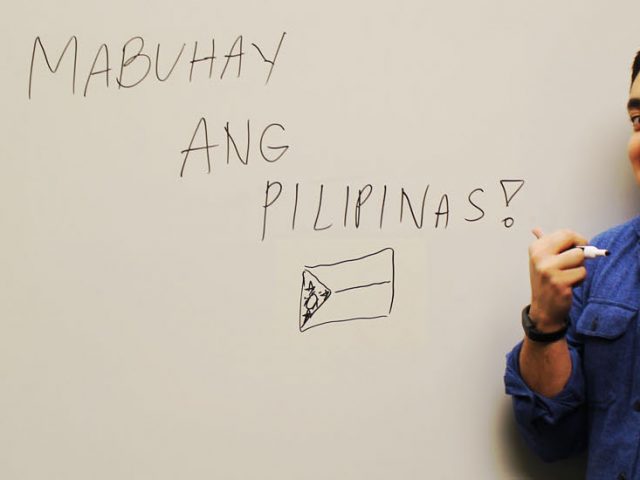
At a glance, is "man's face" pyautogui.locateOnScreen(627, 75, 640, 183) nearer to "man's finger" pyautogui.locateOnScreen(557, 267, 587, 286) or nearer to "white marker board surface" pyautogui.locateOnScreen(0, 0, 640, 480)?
"white marker board surface" pyautogui.locateOnScreen(0, 0, 640, 480)

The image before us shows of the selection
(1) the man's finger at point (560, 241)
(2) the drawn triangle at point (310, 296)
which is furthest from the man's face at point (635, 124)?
(2) the drawn triangle at point (310, 296)

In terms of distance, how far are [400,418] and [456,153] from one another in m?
0.34

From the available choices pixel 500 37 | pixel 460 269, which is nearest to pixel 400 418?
pixel 460 269

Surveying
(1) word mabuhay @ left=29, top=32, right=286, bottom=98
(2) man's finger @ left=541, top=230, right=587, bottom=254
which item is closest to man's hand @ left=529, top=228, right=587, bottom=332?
(2) man's finger @ left=541, top=230, right=587, bottom=254

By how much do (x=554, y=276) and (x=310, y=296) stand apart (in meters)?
0.28

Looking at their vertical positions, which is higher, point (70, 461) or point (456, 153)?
point (456, 153)

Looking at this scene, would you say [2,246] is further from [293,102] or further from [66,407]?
[293,102]

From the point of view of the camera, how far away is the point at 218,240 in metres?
0.86

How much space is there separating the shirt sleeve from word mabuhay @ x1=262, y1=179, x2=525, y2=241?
0.61 feet

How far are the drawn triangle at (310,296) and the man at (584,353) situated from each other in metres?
0.24

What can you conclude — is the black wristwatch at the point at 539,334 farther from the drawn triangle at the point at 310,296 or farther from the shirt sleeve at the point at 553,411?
the drawn triangle at the point at 310,296

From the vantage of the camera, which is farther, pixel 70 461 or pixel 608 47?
pixel 608 47

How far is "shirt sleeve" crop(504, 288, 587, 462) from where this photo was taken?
34.0 inches

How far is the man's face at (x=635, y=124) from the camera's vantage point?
88 cm
